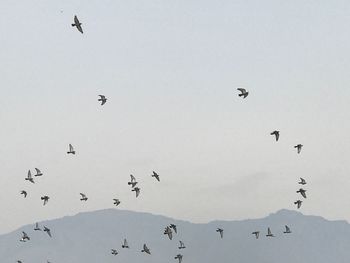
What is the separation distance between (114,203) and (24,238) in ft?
47.0

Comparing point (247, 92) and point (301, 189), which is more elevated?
point (247, 92)

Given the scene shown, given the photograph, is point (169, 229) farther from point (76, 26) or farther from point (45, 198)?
point (76, 26)

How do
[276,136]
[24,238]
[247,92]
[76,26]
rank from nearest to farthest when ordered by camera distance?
[76,26] → [247,92] → [276,136] → [24,238]

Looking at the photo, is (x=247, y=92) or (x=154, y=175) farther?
(x=154, y=175)

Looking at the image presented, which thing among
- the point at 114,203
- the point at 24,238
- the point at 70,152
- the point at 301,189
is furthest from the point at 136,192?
the point at 301,189

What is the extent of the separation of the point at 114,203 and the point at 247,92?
24806 mm

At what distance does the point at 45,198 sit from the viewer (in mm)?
94750

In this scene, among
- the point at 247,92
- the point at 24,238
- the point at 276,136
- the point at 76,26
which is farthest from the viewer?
the point at 24,238

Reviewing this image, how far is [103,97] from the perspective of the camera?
91688mm

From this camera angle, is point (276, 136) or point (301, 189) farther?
point (301, 189)

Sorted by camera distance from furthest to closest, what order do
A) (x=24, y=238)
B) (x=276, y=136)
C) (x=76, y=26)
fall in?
1. (x=24, y=238)
2. (x=276, y=136)
3. (x=76, y=26)

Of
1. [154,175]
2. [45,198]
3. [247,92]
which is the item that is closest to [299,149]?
[247,92]

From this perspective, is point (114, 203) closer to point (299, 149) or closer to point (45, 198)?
point (45, 198)

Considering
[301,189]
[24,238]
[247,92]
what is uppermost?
[247,92]
